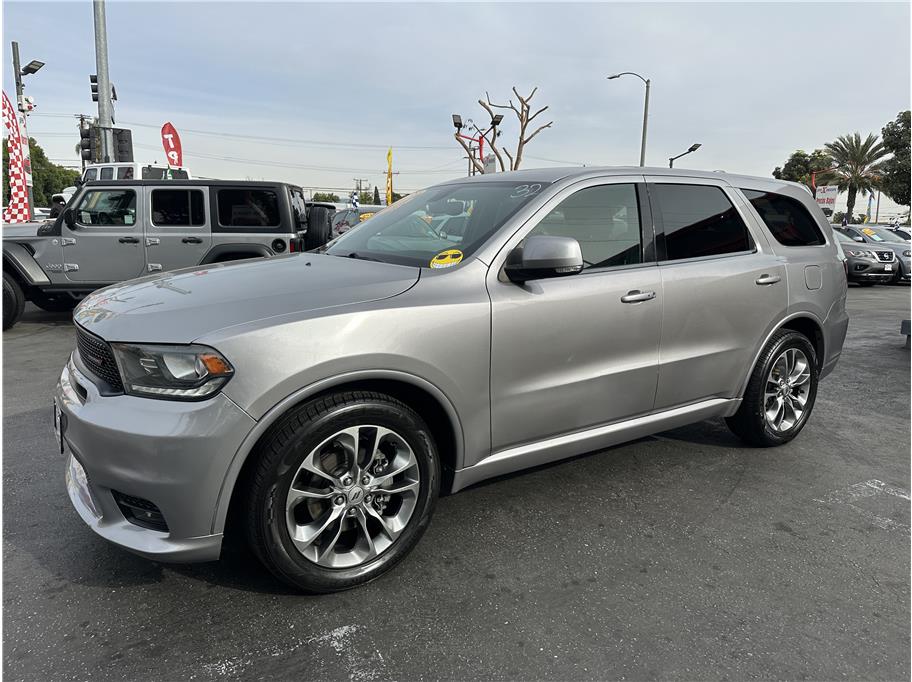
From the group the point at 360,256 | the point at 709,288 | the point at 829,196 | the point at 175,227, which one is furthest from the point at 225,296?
the point at 829,196

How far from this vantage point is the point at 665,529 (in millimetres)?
3145

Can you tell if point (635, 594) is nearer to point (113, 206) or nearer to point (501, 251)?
point (501, 251)

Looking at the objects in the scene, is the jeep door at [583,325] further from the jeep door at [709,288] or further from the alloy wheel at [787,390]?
the alloy wheel at [787,390]

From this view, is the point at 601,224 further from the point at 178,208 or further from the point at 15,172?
the point at 15,172

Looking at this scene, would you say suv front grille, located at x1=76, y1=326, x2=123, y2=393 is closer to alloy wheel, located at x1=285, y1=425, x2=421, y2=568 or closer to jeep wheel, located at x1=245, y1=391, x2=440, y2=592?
jeep wheel, located at x1=245, y1=391, x2=440, y2=592

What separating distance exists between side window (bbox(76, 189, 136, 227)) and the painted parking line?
8228 millimetres

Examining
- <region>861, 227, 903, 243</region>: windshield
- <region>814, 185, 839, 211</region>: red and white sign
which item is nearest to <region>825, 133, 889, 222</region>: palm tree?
<region>814, 185, 839, 211</region>: red and white sign

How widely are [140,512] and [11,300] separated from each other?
23.6 ft

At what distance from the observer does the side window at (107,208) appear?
324 inches

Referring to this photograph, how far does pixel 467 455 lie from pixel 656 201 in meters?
1.79

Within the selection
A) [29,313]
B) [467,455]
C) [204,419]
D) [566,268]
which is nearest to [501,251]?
→ [566,268]

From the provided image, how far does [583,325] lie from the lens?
120 inches

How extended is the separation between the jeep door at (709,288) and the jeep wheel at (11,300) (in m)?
7.92

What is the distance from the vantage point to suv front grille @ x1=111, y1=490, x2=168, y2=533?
2.31m
